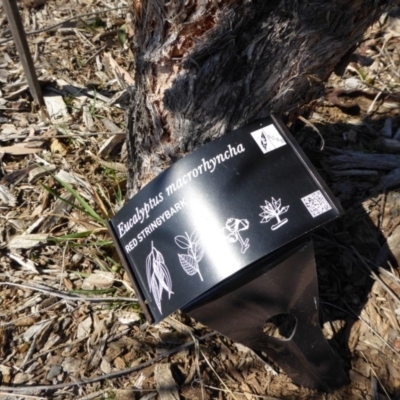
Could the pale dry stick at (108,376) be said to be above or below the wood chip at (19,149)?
below

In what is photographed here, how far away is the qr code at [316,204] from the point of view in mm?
1252

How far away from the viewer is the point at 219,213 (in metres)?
1.24

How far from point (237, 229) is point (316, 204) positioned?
7.7 inches

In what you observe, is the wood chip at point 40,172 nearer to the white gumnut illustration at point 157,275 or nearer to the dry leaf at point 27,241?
the dry leaf at point 27,241

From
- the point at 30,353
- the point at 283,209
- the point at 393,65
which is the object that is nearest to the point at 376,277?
the point at 283,209

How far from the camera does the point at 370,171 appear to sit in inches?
77.6

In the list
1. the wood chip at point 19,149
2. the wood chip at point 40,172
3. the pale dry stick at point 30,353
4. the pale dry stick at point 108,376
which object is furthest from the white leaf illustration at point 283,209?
the wood chip at point 19,149

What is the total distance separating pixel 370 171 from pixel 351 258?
0.37 meters

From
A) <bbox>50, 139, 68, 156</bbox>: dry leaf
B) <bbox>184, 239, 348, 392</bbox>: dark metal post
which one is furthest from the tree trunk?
<bbox>50, 139, 68, 156</bbox>: dry leaf

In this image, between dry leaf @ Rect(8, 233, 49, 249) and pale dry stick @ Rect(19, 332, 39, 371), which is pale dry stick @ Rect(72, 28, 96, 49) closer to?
dry leaf @ Rect(8, 233, 49, 249)

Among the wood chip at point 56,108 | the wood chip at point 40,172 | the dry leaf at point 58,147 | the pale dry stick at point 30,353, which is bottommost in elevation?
the pale dry stick at point 30,353

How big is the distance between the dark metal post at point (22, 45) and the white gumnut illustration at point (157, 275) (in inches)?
45.5

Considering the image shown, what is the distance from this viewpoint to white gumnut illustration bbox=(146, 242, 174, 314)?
4.12ft

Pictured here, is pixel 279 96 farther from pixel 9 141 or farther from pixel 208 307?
pixel 9 141
